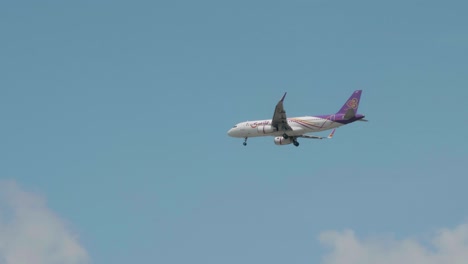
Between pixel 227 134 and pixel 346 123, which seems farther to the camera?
pixel 227 134

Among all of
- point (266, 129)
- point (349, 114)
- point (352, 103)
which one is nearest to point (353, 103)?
point (352, 103)

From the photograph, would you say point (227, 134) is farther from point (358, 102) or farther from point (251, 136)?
point (358, 102)

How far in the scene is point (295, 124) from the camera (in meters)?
178

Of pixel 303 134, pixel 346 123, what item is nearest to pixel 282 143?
pixel 303 134

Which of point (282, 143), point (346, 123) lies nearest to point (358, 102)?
point (346, 123)

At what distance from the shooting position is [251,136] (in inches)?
7200

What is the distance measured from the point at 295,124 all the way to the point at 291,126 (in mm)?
684

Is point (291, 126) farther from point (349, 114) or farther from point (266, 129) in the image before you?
point (349, 114)

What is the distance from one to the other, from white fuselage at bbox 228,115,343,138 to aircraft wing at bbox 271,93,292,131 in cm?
113

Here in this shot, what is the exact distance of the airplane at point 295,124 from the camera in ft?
568

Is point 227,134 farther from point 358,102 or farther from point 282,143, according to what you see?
point 358,102

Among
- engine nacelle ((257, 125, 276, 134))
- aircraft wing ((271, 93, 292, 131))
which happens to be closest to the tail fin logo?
aircraft wing ((271, 93, 292, 131))

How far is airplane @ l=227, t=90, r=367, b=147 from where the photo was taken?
6821 inches

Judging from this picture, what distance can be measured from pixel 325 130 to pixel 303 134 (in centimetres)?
699
